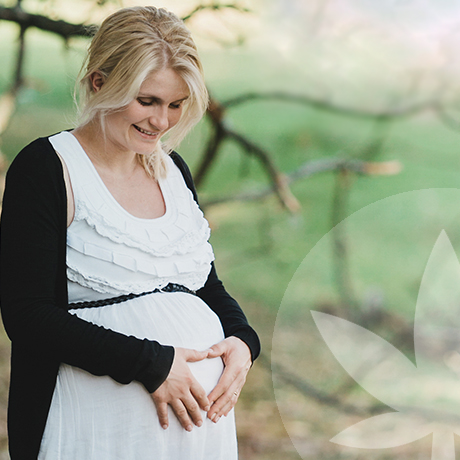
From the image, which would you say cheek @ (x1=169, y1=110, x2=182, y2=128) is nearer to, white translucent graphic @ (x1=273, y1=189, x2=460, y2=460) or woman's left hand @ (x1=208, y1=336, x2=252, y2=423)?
woman's left hand @ (x1=208, y1=336, x2=252, y2=423)

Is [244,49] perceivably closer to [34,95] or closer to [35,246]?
[34,95]

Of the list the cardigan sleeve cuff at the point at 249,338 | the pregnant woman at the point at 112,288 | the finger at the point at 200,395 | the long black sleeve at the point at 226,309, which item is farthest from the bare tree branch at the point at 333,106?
the finger at the point at 200,395

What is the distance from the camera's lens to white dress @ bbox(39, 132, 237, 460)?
3.34 ft

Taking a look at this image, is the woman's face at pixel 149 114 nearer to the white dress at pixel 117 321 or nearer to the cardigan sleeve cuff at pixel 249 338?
the white dress at pixel 117 321

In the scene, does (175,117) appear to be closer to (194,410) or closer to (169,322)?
(169,322)

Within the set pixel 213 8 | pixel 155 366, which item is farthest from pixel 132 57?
pixel 213 8

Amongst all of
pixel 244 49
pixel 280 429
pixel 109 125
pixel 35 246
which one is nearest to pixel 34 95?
pixel 244 49

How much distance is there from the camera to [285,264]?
2641 mm

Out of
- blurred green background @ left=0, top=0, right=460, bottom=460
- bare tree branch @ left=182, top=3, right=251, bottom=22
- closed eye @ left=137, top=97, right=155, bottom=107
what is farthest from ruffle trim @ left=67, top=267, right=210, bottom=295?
bare tree branch @ left=182, top=3, right=251, bottom=22

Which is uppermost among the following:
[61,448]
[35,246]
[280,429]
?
[35,246]

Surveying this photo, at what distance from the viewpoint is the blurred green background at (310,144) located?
2.48m

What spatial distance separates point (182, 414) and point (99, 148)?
572 mm

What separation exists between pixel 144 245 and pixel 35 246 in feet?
0.70

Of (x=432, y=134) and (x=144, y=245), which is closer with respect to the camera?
(x=144, y=245)
